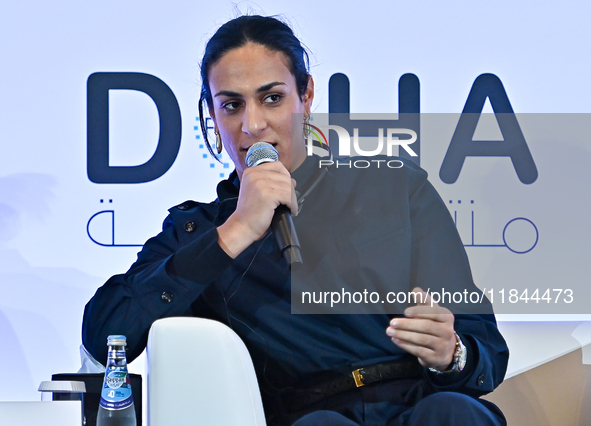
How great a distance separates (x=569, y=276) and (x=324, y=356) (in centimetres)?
100

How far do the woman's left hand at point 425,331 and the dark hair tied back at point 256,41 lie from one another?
71 cm

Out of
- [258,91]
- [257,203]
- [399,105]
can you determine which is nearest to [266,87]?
[258,91]

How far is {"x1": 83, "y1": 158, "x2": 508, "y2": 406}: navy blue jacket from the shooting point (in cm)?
140

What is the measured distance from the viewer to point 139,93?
2.49 meters

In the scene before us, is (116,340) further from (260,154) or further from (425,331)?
(425,331)

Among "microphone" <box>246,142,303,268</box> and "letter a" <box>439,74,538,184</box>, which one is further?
"letter a" <box>439,74,538,184</box>

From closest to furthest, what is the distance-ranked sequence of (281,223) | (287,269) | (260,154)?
(281,223), (260,154), (287,269)

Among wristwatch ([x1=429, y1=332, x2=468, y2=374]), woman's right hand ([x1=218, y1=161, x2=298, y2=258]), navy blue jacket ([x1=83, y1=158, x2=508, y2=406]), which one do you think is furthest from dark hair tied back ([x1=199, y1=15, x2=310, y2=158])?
wristwatch ([x1=429, y1=332, x2=468, y2=374])

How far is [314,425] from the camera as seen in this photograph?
1.09 m

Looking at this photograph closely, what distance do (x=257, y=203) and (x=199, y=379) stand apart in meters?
0.35

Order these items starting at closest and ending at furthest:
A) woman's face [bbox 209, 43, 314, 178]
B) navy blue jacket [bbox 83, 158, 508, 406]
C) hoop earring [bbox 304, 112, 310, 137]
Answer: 1. navy blue jacket [bbox 83, 158, 508, 406]
2. woman's face [bbox 209, 43, 314, 178]
3. hoop earring [bbox 304, 112, 310, 137]

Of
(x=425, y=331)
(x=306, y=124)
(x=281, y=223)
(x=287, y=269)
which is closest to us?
(x=425, y=331)

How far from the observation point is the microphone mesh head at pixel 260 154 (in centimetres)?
138

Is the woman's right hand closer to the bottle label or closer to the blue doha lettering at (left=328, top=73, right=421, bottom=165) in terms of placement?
the bottle label
